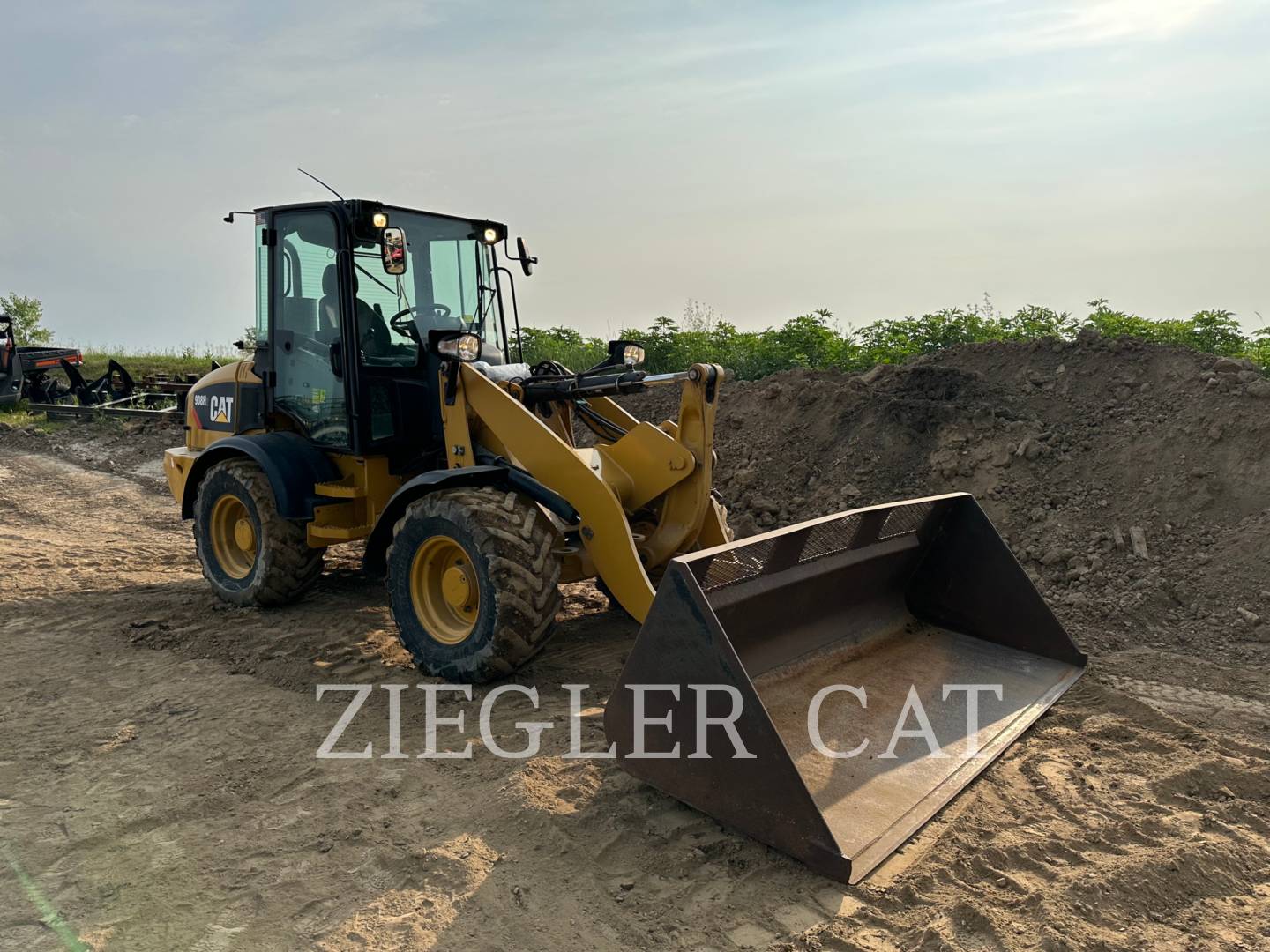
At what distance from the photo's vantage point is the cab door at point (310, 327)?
6047 millimetres

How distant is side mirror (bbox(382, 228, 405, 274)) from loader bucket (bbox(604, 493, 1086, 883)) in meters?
2.75

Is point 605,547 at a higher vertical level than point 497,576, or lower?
higher

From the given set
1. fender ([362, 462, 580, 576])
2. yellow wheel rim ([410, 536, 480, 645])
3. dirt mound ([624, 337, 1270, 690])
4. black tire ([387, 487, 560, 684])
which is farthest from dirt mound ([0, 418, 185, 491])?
black tire ([387, 487, 560, 684])

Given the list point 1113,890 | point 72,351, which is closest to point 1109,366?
point 1113,890

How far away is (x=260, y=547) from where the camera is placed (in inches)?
255

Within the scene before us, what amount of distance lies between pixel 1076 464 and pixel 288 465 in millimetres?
6089

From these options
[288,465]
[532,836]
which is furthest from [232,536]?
[532,836]

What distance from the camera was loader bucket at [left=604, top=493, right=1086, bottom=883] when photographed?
338cm

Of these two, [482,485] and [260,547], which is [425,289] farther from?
[260,547]

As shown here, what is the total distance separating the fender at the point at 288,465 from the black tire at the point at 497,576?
1.37 metres

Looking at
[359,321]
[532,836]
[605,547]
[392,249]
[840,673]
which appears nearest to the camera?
[532,836]

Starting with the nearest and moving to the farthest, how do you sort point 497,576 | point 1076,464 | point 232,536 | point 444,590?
point 497,576, point 444,590, point 232,536, point 1076,464

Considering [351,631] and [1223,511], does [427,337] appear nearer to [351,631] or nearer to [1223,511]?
[351,631]

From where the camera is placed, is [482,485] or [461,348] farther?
[461,348]
